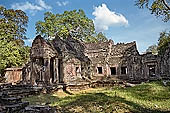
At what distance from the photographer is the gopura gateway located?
1930cm

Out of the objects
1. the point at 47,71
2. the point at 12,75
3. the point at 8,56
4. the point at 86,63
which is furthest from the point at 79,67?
the point at 12,75

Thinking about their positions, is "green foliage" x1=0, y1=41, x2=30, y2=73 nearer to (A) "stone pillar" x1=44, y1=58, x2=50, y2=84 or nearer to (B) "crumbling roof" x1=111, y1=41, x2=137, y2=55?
(A) "stone pillar" x1=44, y1=58, x2=50, y2=84

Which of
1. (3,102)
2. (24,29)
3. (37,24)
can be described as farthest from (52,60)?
(24,29)

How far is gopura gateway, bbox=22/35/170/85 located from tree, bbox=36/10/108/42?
27.3 ft

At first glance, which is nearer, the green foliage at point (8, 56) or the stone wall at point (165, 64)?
the stone wall at point (165, 64)

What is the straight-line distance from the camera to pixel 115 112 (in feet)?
27.2

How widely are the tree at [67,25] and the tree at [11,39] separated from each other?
517 centimetres

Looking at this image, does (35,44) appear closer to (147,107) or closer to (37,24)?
(147,107)

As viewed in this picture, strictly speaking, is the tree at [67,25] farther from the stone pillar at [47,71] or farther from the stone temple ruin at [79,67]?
the stone pillar at [47,71]

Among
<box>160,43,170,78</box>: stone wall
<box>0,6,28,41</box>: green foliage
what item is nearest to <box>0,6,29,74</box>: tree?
<box>0,6,28,41</box>: green foliage

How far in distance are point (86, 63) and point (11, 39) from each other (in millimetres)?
17564

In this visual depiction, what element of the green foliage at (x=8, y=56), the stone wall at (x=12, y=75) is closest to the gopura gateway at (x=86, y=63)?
the green foliage at (x=8, y=56)

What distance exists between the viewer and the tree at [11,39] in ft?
92.0

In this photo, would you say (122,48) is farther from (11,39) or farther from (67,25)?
(11,39)
